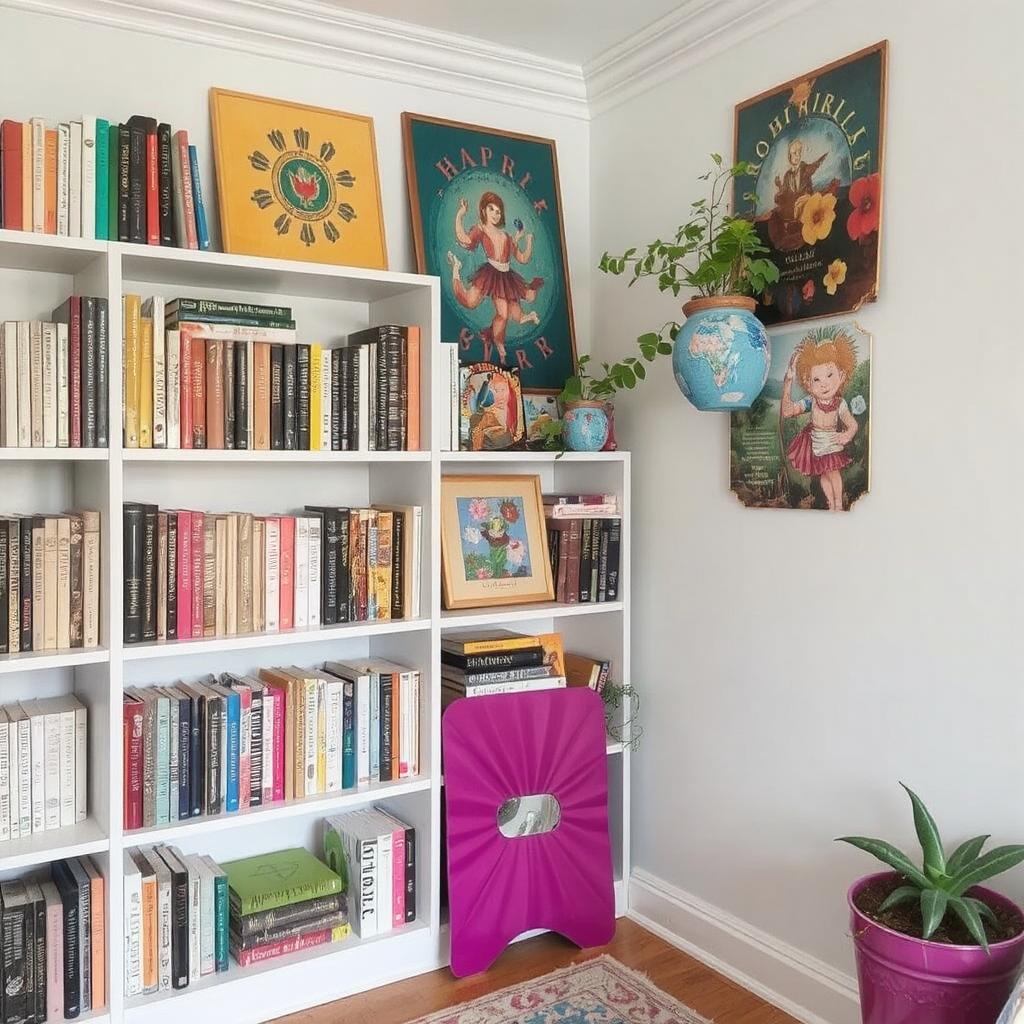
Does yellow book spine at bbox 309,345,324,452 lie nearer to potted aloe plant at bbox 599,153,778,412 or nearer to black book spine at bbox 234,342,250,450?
black book spine at bbox 234,342,250,450

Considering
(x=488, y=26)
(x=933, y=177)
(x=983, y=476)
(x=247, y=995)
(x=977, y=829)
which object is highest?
(x=488, y=26)

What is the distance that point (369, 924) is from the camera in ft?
7.71

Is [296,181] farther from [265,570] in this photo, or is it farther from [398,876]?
[398,876]

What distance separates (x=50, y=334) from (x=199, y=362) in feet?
0.95

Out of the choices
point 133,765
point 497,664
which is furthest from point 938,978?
point 133,765

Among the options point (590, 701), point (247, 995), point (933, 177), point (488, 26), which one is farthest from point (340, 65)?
point (247, 995)

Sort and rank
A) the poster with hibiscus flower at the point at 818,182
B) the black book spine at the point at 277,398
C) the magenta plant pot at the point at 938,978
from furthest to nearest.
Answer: the black book spine at the point at 277,398
the poster with hibiscus flower at the point at 818,182
the magenta plant pot at the point at 938,978

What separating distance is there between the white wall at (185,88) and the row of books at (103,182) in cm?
17

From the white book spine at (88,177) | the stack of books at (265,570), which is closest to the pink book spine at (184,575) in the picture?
the stack of books at (265,570)

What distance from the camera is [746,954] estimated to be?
2.37 meters

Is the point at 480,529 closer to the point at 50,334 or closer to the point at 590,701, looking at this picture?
the point at 590,701

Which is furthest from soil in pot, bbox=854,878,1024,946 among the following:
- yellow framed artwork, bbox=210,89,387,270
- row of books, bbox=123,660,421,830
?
yellow framed artwork, bbox=210,89,387,270

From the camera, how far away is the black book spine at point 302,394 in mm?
2193

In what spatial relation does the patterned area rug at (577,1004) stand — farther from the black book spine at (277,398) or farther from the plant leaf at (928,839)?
the black book spine at (277,398)
